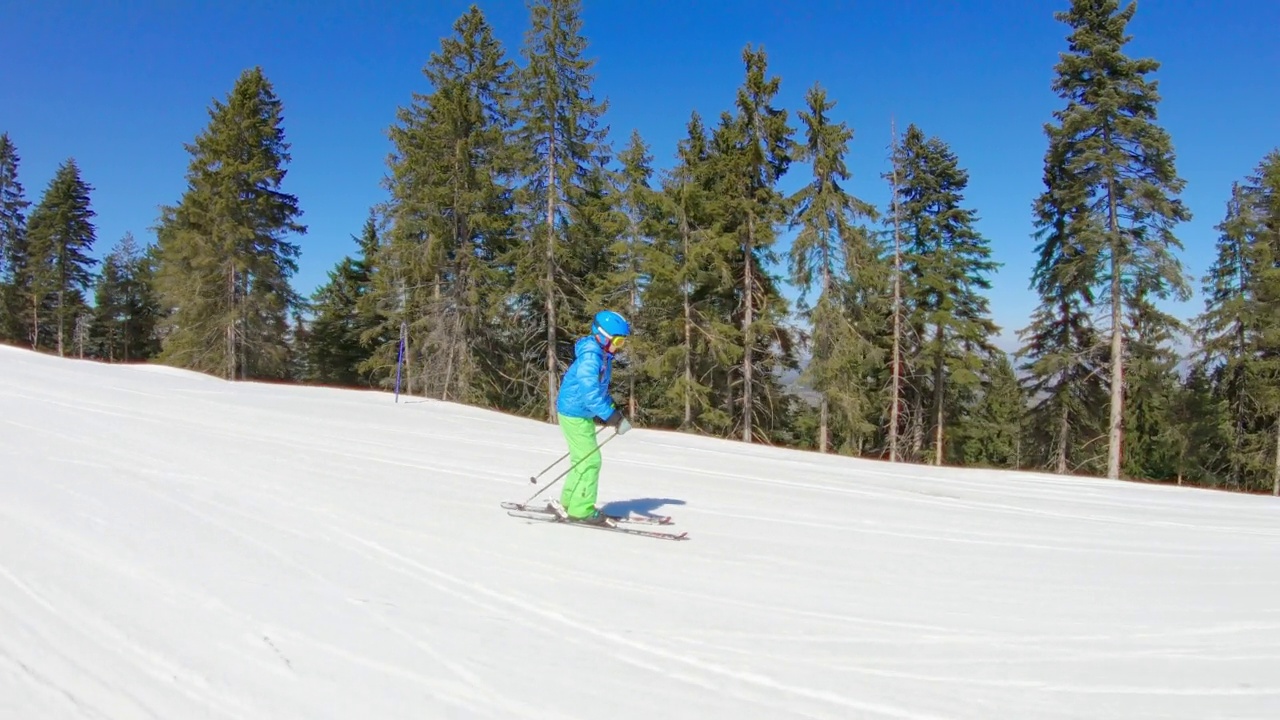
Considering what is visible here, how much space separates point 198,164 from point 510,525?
32159 millimetres

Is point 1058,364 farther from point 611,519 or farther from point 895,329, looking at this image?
point 611,519

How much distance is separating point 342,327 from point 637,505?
122 ft

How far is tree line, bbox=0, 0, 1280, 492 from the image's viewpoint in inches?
774

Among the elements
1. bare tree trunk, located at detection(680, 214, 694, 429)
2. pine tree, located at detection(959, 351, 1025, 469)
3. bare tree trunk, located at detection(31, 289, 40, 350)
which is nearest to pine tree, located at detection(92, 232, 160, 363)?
bare tree trunk, located at detection(31, 289, 40, 350)

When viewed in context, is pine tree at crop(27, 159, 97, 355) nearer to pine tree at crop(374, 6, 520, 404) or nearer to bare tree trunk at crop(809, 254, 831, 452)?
pine tree at crop(374, 6, 520, 404)

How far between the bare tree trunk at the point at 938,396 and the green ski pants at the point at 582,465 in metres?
21.2

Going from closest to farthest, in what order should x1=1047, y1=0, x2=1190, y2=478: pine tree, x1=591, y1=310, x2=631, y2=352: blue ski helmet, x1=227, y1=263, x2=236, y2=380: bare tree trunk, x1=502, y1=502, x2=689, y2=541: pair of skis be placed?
x1=502, y1=502, x2=689, y2=541: pair of skis, x1=591, y1=310, x2=631, y2=352: blue ski helmet, x1=1047, y1=0, x2=1190, y2=478: pine tree, x1=227, y1=263, x2=236, y2=380: bare tree trunk

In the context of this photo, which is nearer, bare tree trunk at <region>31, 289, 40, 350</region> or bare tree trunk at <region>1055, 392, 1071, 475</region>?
bare tree trunk at <region>1055, 392, 1071, 475</region>

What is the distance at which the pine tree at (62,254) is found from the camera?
141ft

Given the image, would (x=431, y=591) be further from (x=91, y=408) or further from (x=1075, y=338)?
(x=1075, y=338)

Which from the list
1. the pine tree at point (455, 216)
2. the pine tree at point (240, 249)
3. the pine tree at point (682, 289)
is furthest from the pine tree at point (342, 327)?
the pine tree at point (682, 289)

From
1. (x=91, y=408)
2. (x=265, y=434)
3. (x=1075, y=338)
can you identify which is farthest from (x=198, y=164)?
(x=1075, y=338)

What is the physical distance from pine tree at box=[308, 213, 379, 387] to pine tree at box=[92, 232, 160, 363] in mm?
16281

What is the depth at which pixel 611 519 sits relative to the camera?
6.02 meters
